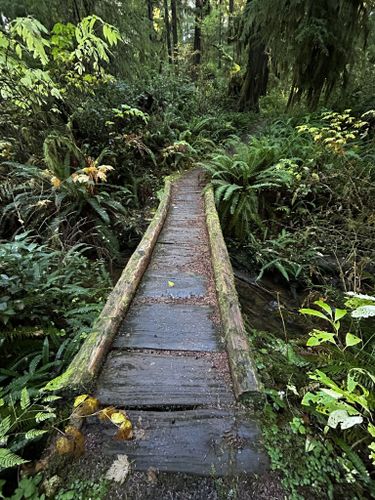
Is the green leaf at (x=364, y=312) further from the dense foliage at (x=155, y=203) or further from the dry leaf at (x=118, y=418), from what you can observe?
the dry leaf at (x=118, y=418)

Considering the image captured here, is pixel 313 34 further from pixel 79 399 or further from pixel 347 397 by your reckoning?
pixel 79 399

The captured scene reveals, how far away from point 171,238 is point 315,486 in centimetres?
325

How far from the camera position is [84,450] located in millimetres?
1499

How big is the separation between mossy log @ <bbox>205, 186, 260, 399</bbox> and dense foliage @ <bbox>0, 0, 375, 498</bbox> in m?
0.18

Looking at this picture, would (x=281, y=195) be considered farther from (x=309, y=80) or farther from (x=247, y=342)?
(x=247, y=342)

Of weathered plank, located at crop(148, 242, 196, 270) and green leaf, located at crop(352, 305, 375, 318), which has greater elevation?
green leaf, located at crop(352, 305, 375, 318)

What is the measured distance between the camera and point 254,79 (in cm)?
1186

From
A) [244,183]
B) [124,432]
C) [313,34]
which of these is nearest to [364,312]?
[124,432]

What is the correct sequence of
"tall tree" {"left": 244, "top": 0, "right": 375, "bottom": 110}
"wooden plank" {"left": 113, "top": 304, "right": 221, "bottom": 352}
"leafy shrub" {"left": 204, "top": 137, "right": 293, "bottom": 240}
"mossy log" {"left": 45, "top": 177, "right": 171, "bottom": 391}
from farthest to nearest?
"tall tree" {"left": 244, "top": 0, "right": 375, "bottom": 110} → "leafy shrub" {"left": 204, "top": 137, "right": 293, "bottom": 240} → "wooden plank" {"left": 113, "top": 304, "right": 221, "bottom": 352} → "mossy log" {"left": 45, "top": 177, "right": 171, "bottom": 391}

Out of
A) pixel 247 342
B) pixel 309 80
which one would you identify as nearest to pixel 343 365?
pixel 247 342

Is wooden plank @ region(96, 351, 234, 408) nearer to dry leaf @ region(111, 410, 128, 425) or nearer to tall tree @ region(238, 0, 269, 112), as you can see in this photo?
dry leaf @ region(111, 410, 128, 425)

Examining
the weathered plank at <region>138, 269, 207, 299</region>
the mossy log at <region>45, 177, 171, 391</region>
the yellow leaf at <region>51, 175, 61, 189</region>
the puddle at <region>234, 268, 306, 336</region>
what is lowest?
the puddle at <region>234, 268, 306, 336</region>

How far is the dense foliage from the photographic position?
161cm

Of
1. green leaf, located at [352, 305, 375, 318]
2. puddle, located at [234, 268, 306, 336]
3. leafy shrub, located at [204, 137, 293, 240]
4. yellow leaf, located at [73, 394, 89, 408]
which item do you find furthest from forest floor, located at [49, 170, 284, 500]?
leafy shrub, located at [204, 137, 293, 240]
